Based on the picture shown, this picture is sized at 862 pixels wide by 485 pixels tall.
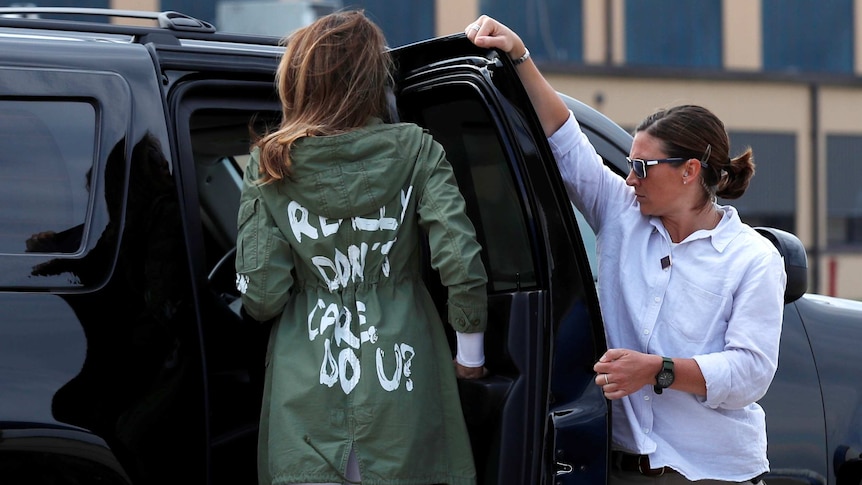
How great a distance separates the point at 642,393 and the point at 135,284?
1089 millimetres

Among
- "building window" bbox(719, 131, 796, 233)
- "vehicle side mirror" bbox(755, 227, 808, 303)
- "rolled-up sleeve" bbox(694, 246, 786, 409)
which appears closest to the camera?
"rolled-up sleeve" bbox(694, 246, 786, 409)

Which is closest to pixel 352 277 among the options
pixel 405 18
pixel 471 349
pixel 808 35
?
pixel 471 349

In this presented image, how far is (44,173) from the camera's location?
7.30 ft

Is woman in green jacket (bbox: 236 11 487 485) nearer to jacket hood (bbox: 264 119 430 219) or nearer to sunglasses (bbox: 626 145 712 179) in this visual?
jacket hood (bbox: 264 119 430 219)

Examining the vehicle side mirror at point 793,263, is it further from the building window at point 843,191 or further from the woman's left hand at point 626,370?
the building window at point 843,191

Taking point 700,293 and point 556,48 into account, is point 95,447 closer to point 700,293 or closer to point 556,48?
point 700,293

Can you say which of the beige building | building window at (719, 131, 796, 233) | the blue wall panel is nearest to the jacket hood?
the blue wall panel

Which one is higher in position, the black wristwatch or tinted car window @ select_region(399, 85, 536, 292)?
tinted car window @ select_region(399, 85, 536, 292)

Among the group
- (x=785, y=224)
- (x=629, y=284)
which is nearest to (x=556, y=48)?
(x=785, y=224)

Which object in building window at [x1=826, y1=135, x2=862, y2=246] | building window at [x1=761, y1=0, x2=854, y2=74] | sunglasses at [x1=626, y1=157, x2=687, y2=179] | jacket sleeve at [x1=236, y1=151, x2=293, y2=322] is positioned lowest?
building window at [x1=826, y1=135, x2=862, y2=246]

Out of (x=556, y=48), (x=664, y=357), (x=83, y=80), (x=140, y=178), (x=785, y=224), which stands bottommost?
(x=785, y=224)

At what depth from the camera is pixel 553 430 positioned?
2277 millimetres

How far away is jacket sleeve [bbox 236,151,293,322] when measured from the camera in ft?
7.34

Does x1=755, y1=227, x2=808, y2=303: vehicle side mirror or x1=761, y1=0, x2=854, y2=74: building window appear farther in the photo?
x1=761, y1=0, x2=854, y2=74: building window
